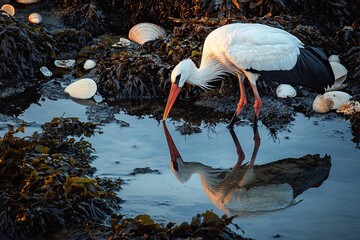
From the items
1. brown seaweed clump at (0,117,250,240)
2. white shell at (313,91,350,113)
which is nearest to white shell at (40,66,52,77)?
brown seaweed clump at (0,117,250,240)

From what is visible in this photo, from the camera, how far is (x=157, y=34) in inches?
449

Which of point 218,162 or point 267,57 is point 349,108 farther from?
point 218,162

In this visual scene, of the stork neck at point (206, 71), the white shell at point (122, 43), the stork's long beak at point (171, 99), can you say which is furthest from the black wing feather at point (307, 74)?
the white shell at point (122, 43)

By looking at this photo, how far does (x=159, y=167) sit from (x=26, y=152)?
1.32 m

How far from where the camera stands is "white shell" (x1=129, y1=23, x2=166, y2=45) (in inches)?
447

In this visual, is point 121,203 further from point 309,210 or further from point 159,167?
point 309,210

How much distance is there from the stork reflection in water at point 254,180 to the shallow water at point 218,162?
0.22 ft

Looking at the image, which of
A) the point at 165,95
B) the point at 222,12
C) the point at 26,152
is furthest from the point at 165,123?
the point at 222,12

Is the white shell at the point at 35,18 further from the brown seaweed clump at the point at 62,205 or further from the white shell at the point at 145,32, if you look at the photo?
the brown seaweed clump at the point at 62,205

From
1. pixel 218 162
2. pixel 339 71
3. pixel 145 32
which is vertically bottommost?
pixel 145 32

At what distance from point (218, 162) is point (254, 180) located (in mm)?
538

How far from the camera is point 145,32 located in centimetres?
1141

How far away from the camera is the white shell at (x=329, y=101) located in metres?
8.96

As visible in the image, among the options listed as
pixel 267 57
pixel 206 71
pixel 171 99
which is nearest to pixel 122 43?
pixel 206 71
